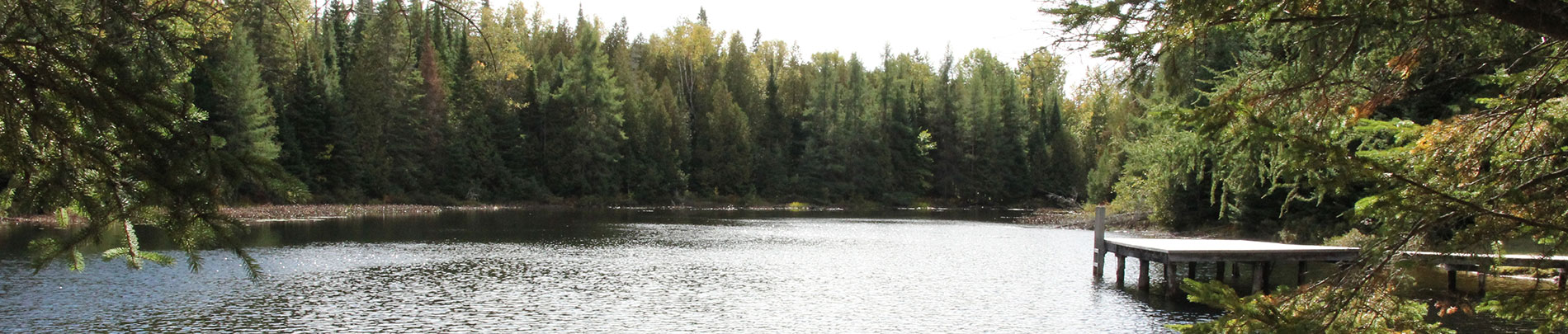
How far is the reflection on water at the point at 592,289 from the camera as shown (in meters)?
14.5

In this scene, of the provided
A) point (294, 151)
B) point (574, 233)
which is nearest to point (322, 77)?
point (294, 151)

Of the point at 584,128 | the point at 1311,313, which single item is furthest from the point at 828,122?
the point at 1311,313

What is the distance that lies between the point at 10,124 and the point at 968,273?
19138mm

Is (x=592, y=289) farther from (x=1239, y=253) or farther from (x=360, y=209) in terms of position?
(x=360, y=209)

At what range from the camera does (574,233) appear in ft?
115

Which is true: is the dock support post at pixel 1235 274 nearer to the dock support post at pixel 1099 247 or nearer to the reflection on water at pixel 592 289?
the dock support post at pixel 1099 247

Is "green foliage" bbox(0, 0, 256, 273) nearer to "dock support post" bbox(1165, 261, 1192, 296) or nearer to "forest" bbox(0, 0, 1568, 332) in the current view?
"forest" bbox(0, 0, 1568, 332)

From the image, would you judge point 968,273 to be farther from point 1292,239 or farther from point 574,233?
point 574,233

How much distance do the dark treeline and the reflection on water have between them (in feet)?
69.9

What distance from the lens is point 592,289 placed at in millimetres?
18500

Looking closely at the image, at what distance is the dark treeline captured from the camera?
2211 inches

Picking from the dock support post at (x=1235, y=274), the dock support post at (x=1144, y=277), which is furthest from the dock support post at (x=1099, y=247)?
the dock support post at (x=1235, y=274)

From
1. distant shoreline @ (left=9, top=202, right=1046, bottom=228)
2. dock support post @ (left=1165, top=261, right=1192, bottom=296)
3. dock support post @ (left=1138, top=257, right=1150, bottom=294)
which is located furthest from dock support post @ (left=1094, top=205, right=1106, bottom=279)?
distant shoreline @ (left=9, top=202, right=1046, bottom=228)

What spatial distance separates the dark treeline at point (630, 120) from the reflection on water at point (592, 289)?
21.3 metres
